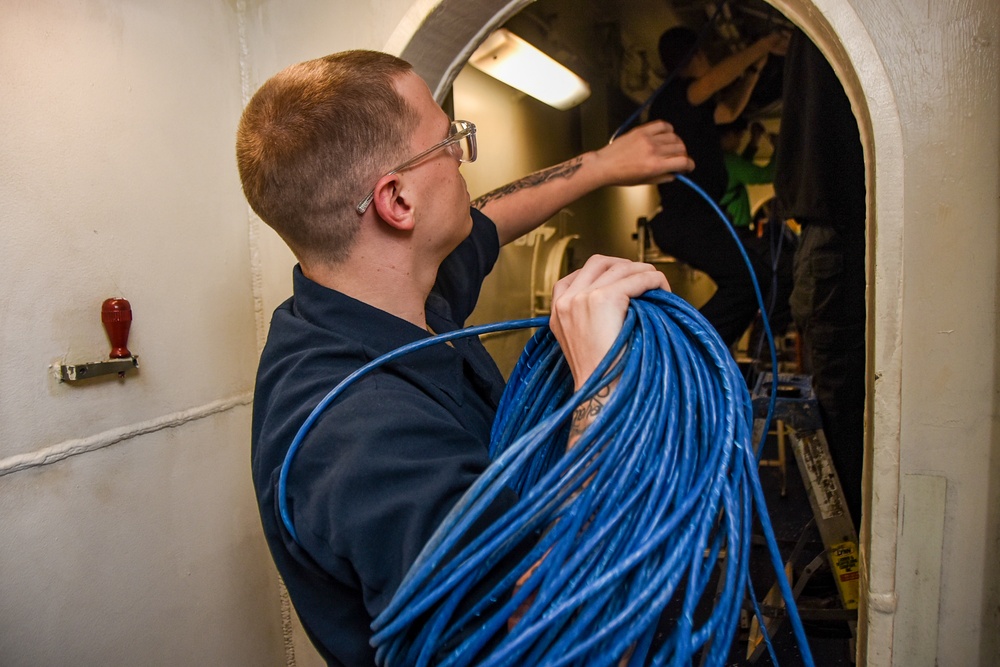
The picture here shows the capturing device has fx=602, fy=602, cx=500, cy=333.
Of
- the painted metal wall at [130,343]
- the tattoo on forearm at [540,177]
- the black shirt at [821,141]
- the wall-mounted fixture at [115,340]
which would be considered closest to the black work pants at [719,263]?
the black shirt at [821,141]

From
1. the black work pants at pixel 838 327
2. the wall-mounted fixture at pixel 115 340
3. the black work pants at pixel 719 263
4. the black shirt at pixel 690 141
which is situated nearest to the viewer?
the wall-mounted fixture at pixel 115 340

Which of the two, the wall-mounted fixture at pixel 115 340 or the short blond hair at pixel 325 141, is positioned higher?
the short blond hair at pixel 325 141

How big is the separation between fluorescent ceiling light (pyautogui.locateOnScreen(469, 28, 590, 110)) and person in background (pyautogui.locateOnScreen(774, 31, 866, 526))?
1.09 m

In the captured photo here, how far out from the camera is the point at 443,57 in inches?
68.2

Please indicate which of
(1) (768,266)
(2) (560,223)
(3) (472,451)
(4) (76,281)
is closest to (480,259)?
(3) (472,451)

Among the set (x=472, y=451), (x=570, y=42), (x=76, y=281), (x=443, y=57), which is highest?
(x=570, y=42)

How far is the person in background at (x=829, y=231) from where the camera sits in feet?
5.68

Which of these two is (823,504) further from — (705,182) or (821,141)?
(705,182)

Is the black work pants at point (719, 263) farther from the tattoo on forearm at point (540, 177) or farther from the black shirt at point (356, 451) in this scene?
the black shirt at point (356, 451)

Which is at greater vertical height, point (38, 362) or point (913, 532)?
point (38, 362)

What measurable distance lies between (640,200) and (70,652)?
17.9 ft

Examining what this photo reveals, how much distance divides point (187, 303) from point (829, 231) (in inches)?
73.6

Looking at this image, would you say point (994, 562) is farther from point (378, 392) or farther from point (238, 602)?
point (238, 602)

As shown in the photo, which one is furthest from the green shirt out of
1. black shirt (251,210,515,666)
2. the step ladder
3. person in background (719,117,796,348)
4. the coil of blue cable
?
the coil of blue cable
